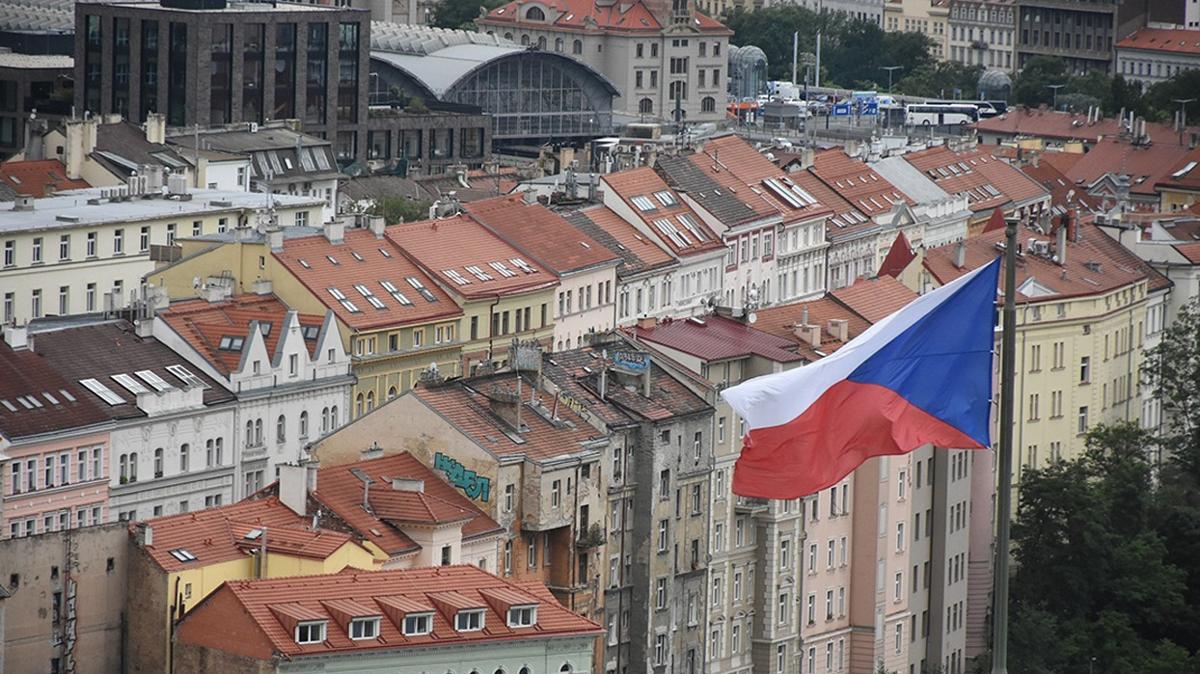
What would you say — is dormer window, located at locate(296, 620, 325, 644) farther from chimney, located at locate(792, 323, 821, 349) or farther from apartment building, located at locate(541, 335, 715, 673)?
chimney, located at locate(792, 323, 821, 349)

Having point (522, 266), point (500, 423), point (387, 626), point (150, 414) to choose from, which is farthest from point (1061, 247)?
point (387, 626)

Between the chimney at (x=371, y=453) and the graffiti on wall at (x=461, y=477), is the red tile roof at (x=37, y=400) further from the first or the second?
the graffiti on wall at (x=461, y=477)

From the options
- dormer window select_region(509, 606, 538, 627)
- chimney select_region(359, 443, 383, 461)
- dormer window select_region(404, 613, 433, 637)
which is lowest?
dormer window select_region(509, 606, 538, 627)

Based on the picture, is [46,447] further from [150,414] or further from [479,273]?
[479,273]

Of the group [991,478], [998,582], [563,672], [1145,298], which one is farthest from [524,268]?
[998,582]

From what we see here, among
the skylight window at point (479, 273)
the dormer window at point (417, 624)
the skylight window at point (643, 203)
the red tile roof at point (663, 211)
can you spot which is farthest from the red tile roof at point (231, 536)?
the skylight window at point (643, 203)

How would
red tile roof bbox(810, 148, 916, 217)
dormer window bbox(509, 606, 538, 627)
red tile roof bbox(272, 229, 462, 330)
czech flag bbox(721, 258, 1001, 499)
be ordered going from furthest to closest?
red tile roof bbox(810, 148, 916, 217)
red tile roof bbox(272, 229, 462, 330)
dormer window bbox(509, 606, 538, 627)
czech flag bbox(721, 258, 1001, 499)

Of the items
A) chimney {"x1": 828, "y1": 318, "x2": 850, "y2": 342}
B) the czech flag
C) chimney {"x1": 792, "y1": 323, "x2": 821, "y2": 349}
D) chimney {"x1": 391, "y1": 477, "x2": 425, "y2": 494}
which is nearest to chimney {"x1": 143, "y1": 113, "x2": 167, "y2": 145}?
chimney {"x1": 828, "y1": 318, "x2": 850, "y2": 342}
